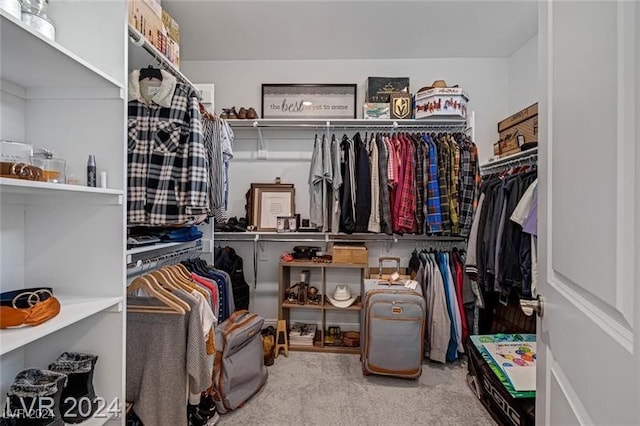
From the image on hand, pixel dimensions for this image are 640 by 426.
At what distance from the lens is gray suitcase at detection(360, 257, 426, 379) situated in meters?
2.15

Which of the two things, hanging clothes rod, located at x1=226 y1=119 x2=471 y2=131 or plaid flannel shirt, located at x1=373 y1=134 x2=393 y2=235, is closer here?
plaid flannel shirt, located at x1=373 y1=134 x2=393 y2=235

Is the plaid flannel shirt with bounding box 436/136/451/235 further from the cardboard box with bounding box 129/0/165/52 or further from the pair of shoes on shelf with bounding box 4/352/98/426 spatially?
the pair of shoes on shelf with bounding box 4/352/98/426

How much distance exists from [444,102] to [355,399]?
7.49ft

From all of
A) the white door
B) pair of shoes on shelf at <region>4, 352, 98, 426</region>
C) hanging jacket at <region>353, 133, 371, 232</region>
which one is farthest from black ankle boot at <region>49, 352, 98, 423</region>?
hanging jacket at <region>353, 133, 371, 232</region>

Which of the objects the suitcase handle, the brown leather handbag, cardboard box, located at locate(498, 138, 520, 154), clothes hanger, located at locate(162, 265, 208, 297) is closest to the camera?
the brown leather handbag

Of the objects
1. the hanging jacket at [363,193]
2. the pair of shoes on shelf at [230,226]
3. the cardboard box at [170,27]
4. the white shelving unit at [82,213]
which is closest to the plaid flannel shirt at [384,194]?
the hanging jacket at [363,193]

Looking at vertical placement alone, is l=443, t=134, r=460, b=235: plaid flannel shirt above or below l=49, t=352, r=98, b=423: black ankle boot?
above

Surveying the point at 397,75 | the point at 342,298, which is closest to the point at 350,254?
the point at 342,298

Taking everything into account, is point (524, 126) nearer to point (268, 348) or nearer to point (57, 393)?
point (268, 348)

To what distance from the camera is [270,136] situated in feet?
10.1

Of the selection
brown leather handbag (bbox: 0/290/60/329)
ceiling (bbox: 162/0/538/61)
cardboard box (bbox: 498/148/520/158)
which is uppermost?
ceiling (bbox: 162/0/538/61)

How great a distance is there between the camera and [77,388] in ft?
3.73

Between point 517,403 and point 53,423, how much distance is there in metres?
1.94

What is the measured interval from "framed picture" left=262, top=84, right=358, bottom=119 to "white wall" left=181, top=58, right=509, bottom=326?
10 cm
